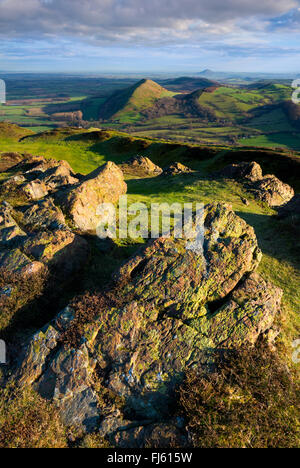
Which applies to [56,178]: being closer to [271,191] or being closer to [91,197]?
[91,197]

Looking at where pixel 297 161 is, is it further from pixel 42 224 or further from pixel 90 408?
pixel 90 408

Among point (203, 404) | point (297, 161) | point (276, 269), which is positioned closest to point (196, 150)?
point (297, 161)

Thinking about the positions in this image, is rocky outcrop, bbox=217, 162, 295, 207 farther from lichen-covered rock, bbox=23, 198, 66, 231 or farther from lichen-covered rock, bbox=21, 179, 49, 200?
lichen-covered rock, bbox=23, 198, 66, 231

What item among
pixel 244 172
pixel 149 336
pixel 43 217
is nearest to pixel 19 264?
pixel 43 217

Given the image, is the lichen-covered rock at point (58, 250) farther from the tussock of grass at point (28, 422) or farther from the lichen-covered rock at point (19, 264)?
the tussock of grass at point (28, 422)

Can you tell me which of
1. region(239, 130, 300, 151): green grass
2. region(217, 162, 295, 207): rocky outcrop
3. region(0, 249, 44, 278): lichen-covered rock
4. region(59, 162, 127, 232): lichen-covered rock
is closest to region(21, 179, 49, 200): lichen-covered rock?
region(59, 162, 127, 232): lichen-covered rock
